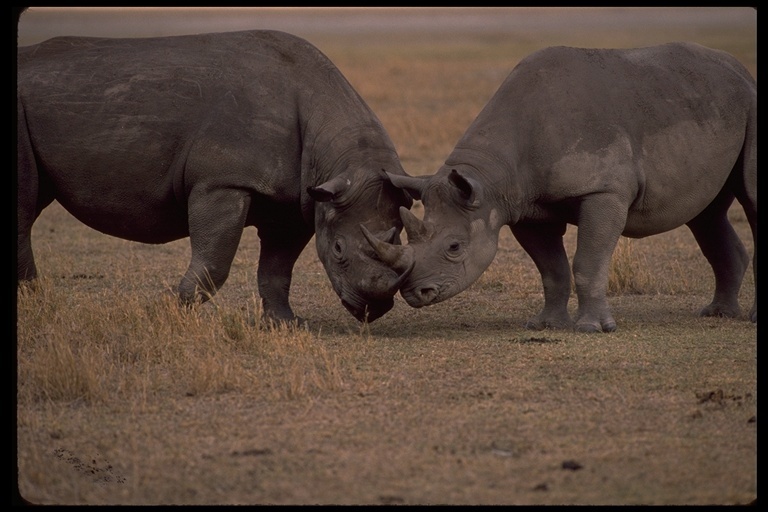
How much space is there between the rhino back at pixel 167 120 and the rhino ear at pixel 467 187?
3.52ft

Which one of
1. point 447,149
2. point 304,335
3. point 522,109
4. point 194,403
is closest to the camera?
point 194,403

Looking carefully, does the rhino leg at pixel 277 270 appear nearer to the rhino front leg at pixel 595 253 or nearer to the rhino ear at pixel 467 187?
the rhino ear at pixel 467 187

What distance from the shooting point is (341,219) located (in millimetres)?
8836

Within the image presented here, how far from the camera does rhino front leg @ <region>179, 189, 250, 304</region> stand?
29.2 ft

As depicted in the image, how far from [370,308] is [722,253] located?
9.44 feet

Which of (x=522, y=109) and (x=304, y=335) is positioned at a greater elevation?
(x=522, y=109)

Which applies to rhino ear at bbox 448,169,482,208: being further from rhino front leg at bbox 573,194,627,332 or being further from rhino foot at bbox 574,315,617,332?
rhino foot at bbox 574,315,617,332

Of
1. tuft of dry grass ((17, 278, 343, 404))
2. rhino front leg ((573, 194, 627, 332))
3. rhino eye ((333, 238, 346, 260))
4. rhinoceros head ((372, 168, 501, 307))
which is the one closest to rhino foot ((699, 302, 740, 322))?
rhino front leg ((573, 194, 627, 332))

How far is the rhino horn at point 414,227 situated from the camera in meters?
8.52

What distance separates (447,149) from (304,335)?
1197cm

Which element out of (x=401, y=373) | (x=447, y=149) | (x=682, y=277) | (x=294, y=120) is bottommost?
(x=447, y=149)

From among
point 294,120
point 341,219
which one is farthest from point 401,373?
point 294,120
